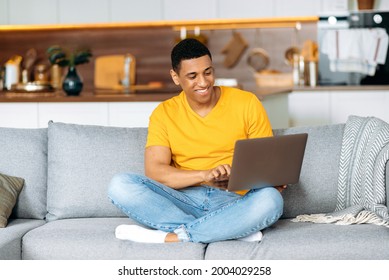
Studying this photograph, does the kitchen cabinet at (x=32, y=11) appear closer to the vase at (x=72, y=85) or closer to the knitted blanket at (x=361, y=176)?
the vase at (x=72, y=85)

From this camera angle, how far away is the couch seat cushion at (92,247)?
10.0 ft

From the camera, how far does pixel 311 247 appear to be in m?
3.02

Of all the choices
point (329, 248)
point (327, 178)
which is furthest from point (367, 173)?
point (329, 248)

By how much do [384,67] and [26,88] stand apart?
2934 millimetres

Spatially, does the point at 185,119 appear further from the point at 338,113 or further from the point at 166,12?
the point at 166,12

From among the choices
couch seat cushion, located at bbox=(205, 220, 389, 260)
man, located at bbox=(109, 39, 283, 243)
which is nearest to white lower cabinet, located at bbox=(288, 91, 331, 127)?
man, located at bbox=(109, 39, 283, 243)

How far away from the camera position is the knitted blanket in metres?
3.33

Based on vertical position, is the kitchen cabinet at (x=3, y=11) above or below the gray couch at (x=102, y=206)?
above

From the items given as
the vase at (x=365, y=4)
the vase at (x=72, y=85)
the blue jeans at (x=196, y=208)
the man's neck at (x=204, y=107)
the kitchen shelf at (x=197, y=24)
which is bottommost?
the blue jeans at (x=196, y=208)

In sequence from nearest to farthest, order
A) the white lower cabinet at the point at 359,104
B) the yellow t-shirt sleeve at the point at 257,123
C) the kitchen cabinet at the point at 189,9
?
the yellow t-shirt sleeve at the point at 257,123
the white lower cabinet at the point at 359,104
the kitchen cabinet at the point at 189,9

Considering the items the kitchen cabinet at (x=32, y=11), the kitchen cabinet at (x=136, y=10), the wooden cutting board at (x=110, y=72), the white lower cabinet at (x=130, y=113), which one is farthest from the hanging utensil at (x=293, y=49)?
the white lower cabinet at (x=130, y=113)

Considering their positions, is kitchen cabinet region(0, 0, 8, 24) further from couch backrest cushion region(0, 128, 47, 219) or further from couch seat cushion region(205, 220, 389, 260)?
couch seat cushion region(205, 220, 389, 260)

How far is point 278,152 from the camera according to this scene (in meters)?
3.02
